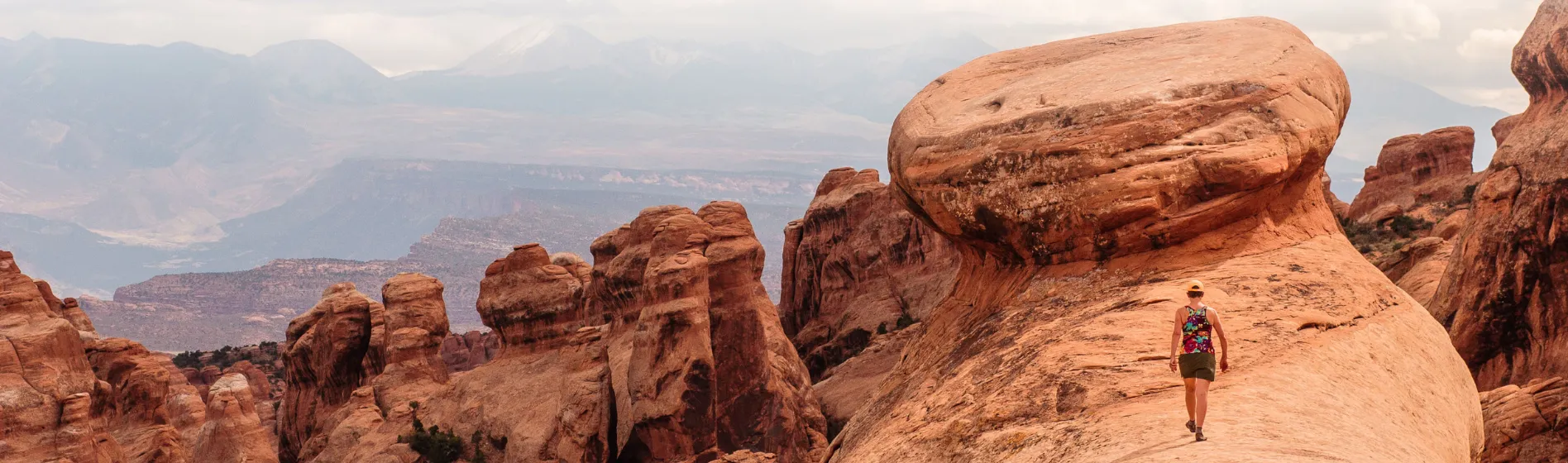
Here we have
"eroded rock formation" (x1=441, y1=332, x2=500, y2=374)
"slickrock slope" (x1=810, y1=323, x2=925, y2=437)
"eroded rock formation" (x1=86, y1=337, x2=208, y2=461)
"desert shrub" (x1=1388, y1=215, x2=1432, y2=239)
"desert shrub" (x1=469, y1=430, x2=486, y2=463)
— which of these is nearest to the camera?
"desert shrub" (x1=469, y1=430, x2=486, y2=463)

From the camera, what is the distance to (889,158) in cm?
2105

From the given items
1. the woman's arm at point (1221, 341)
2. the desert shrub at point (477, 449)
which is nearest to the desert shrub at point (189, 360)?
the desert shrub at point (477, 449)

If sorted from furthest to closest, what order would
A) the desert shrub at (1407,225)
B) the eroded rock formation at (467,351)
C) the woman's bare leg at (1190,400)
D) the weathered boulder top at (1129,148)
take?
1. the eroded rock formation at (467,351)
2. the desert shrub at (1407,225)
3. the weathered boulder top at (1129,148)
4. the woman's bare leg at (1190,400)

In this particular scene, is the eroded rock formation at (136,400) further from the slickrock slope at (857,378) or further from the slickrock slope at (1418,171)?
the slickrock slope at (1418,171)

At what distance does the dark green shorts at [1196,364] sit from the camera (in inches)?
526

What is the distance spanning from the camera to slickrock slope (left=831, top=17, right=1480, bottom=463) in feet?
49.2

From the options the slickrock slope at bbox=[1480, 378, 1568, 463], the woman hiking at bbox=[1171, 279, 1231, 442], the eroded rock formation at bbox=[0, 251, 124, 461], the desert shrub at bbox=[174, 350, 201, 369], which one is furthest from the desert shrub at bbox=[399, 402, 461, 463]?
the desert shrub at bbox=[174, 350, 201, 369]

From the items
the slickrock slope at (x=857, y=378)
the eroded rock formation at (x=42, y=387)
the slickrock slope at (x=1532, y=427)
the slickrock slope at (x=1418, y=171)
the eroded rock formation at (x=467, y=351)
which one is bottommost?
the eroded rock formation at (x=467, y=351)

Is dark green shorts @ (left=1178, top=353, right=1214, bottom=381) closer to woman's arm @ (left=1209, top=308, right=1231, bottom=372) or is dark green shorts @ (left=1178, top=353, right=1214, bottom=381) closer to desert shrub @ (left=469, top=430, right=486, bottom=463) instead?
woman's arm @ (left=1209, top=308, right=1231, bottom=372)

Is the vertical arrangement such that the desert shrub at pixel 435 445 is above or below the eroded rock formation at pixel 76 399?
below

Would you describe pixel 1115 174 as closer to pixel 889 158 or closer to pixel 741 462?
pixel 889 158

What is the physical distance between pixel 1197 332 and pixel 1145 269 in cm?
411

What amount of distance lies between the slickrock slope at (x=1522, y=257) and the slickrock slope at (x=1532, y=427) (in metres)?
5.99

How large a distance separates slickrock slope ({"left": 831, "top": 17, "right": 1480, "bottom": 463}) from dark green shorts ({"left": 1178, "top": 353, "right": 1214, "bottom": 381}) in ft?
1.77
